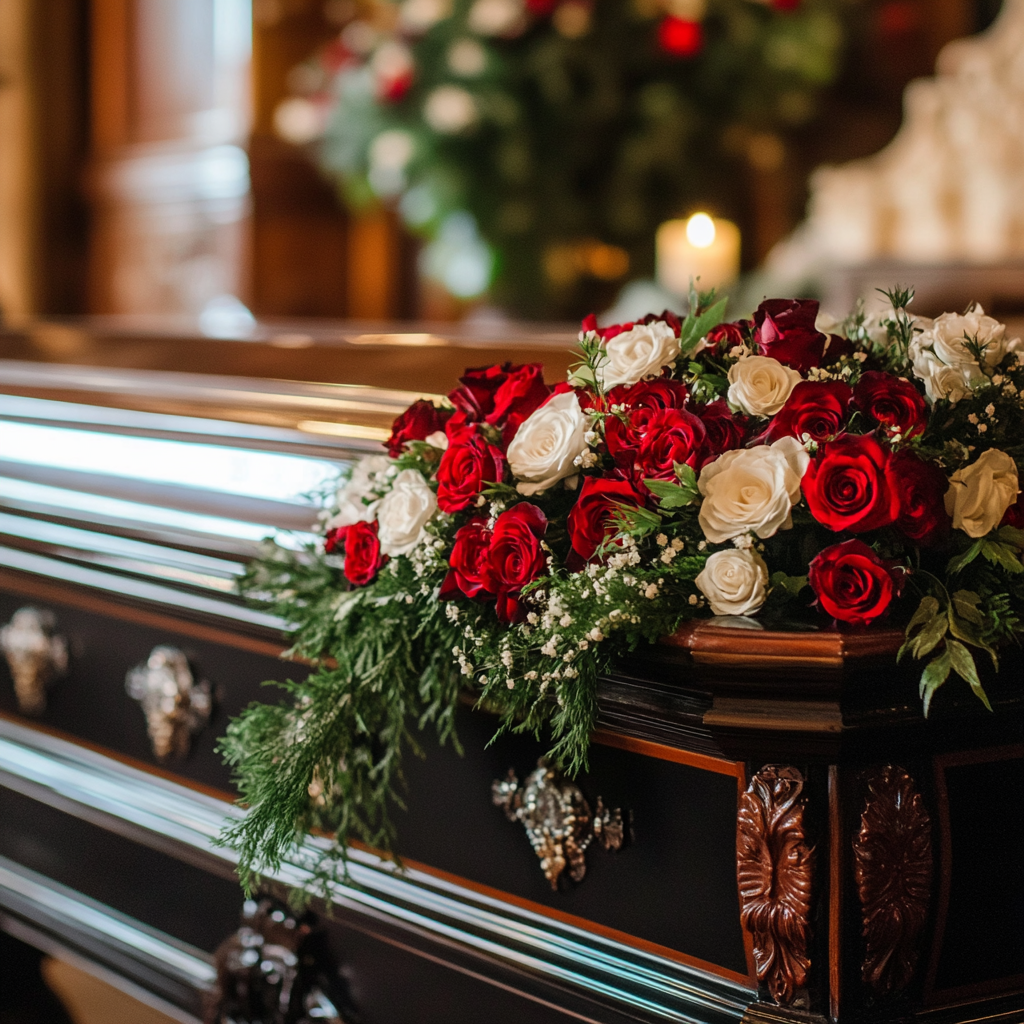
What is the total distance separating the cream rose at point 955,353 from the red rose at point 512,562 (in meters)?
0.31

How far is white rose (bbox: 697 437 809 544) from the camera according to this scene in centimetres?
84

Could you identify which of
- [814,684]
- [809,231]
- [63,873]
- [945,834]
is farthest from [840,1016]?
[809,231]

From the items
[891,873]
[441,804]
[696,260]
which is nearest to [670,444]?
[891,873]

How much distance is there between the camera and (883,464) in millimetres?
833

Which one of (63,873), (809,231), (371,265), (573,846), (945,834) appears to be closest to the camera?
(945,834)

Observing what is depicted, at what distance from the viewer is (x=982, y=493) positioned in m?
0.87

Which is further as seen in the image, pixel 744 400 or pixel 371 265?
pixel 371 265

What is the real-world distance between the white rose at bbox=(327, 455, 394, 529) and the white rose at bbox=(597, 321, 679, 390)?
0.73ft

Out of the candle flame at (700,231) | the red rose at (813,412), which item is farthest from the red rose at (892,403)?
the candle flame at (700,231)

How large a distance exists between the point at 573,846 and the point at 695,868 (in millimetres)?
121

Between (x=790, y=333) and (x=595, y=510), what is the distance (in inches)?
8.2

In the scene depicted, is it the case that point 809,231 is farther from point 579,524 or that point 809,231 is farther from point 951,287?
point 579,524

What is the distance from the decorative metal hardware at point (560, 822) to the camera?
1062 millimetres

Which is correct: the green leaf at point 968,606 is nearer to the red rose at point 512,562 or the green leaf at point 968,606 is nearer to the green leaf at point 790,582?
the green leaf at point 790,582
